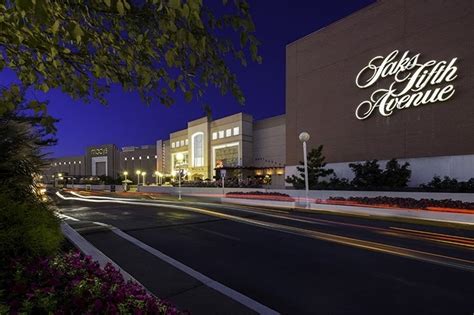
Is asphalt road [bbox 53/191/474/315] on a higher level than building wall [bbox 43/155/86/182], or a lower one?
lower

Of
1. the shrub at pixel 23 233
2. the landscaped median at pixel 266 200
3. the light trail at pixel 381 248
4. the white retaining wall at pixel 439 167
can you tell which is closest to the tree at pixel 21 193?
the shrub at pixel 23 233

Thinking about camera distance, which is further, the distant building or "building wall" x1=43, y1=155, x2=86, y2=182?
"building wall" x1=43, y1=155, x2=86, y2=182

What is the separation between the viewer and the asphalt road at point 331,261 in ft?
18.5

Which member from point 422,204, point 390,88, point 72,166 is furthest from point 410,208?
point 72,166

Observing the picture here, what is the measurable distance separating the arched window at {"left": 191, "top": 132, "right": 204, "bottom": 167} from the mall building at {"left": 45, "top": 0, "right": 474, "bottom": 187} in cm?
4545

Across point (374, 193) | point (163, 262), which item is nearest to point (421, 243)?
point (163, 262)

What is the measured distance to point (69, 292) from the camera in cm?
370

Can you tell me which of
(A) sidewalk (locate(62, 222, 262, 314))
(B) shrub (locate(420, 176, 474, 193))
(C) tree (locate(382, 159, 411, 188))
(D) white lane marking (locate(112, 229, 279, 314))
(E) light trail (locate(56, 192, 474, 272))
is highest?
(C) tree (locate(382, 159, 411, 188))

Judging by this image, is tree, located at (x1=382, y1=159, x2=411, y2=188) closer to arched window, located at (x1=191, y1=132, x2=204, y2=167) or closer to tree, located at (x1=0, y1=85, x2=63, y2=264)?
tree, located at (x1=0, y1=85, x2=63, y2=264)

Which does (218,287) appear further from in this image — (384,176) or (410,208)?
(384,176)

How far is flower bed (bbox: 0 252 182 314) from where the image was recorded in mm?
3230

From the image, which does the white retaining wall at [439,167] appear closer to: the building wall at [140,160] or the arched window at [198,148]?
the arched window at [198,148]

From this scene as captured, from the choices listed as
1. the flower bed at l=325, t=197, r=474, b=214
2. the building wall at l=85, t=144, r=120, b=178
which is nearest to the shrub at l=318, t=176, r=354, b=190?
the flower bed at l=325, t=197, r=474, b=214

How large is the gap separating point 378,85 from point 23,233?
2916 cm
